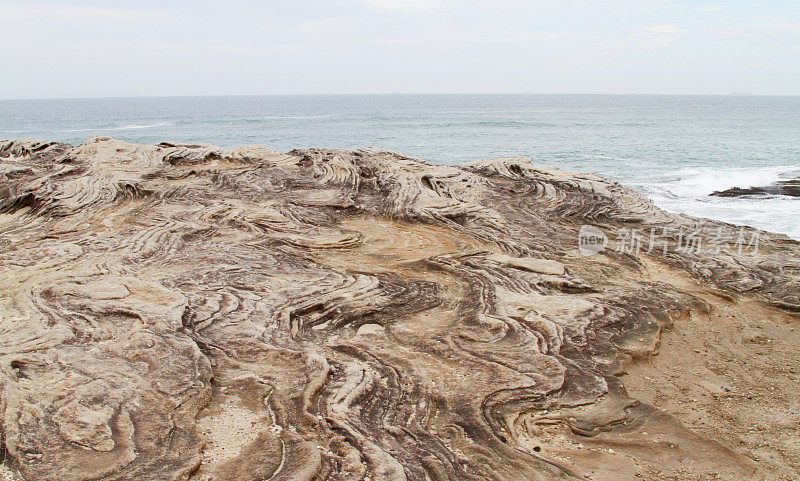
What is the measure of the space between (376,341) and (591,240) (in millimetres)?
7985

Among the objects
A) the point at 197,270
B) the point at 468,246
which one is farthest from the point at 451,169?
the point at 197,270

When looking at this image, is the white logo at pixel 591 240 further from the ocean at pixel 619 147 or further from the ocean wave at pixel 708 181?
the ocean wave at pixel 708 181

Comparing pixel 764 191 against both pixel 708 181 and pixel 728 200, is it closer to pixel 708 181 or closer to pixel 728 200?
pixel 728 200

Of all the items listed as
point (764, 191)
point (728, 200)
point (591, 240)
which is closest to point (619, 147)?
point (764, 191)

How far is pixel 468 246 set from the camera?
12.7m

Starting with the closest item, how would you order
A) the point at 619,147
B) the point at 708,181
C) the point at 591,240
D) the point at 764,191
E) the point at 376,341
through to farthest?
the point at 376,341 < the point at 591,240 < the point at 764,191 < the point at 708,181 < the point at 619,147

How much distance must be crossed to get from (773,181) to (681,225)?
16.7 meters

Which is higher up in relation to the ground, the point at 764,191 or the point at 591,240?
the point at 764,191

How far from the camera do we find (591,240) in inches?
549

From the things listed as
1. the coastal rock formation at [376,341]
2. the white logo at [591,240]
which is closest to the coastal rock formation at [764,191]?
the coastal rock formation at [376,341]

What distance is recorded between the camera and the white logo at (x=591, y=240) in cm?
1314

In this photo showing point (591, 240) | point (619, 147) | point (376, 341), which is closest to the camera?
point (376, 341)

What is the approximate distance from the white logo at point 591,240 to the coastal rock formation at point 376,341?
0.19 meters

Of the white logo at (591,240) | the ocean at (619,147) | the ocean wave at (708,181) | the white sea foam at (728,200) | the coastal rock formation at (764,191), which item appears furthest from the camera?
the ocean wave at (708,181)
